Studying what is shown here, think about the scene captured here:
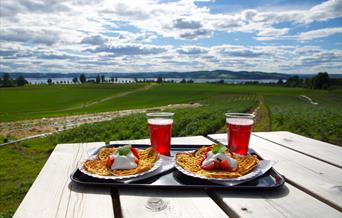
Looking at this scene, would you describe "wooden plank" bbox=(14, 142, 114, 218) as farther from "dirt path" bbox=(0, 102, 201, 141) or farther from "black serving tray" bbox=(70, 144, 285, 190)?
"dirt path" bbox=(0, 102, 201, 141)

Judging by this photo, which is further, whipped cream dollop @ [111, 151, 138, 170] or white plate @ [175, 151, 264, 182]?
whipped cream dollop @ [111, 151, 138, 170]

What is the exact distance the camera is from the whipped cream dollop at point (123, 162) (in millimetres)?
1372

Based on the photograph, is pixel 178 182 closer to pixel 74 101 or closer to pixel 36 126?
pixel 36 126

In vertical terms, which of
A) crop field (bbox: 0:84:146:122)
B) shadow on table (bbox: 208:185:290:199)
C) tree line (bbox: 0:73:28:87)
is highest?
shadow on table (bbox: 208:185:290:199)

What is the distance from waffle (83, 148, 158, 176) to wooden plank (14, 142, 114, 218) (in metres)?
0.10

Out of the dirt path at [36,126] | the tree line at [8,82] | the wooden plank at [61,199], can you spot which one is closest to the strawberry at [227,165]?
the wooden plank at [61,199]

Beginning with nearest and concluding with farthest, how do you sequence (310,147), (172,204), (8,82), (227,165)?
(172,204), (227,165), (310,147), (8,82)

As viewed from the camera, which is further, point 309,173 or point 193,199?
point 309,173

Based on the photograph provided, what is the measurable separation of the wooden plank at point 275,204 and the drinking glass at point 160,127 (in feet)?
1.91

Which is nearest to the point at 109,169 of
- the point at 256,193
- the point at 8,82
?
the point at 256,193

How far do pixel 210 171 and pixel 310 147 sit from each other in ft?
3.57

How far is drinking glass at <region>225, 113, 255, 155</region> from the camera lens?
5.55ft

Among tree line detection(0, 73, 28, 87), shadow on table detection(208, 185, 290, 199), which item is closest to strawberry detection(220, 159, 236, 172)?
shadow on table detection(208, 185, 290, 199)

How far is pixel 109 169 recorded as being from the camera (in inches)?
54.4
